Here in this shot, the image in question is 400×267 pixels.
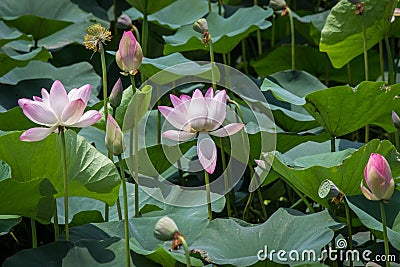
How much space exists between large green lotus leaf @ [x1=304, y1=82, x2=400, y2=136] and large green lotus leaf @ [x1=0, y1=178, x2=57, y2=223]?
488mm

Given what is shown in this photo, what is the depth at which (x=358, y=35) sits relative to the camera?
167cm

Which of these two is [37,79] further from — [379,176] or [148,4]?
[379,176]

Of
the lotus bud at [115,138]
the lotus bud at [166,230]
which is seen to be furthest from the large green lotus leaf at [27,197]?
the lotus bud at [166,230]

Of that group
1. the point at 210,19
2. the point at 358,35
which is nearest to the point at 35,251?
the point at 358,35

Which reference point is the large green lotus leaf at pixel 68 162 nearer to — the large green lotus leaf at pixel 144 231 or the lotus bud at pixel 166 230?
the large green lotus leaf at pixel 144 231

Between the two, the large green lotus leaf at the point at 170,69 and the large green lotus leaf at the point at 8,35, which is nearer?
the large green lotus leaf at the point at 170,69

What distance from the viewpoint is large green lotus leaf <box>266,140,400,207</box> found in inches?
40.9

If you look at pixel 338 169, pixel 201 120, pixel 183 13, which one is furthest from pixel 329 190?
pixel 183 13

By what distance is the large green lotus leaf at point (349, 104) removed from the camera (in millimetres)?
1255

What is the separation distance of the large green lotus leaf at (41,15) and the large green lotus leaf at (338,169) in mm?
1147

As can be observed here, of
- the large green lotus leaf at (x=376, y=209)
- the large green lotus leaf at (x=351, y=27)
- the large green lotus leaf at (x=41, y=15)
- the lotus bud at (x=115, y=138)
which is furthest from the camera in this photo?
the large green lotus leaf at (x=41, y=15)

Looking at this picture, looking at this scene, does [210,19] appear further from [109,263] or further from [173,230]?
[173,230]

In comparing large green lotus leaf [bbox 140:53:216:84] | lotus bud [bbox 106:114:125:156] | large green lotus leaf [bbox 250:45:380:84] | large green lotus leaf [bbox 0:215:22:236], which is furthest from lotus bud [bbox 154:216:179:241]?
large green lotus leaf [bbox 250:45:380:84]

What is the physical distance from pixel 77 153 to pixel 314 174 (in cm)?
36
